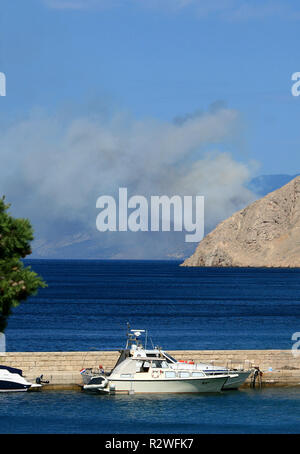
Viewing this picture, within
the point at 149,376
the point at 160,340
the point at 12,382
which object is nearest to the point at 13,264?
the point at 12,382

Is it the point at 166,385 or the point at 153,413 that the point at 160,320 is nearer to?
the point at 166,385

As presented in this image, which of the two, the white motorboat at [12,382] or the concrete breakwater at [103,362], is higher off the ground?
the concrete breakwater at [103,362]

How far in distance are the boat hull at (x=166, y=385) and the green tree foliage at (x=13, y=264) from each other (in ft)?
68.6

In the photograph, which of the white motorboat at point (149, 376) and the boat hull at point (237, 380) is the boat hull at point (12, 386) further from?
the boat hull at point (237, 380)

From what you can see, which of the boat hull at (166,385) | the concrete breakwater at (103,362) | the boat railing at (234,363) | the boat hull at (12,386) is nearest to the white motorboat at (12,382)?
the boat hull at (12,386)

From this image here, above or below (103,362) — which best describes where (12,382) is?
below

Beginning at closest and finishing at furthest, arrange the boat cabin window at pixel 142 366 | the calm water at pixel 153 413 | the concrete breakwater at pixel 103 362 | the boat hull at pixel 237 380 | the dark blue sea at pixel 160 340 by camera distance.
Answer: the calm water at pixel 153 413, the dark blue sea at pixel 160 340, the boat cabin window at pixel 142 366, the concrete breakwater at pixel 103 362, the boat hull at pixel 237 380

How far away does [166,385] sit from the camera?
37.9 meters

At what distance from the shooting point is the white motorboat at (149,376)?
3766 centimetres

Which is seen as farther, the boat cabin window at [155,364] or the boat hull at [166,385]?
the boat cabin window at [155,364]

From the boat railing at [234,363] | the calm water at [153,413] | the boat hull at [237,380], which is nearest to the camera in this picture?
the calm water at [153,413]

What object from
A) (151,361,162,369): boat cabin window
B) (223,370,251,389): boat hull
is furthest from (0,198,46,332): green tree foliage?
(223,370,251,389): boat hull

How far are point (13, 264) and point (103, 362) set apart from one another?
77.3 ft

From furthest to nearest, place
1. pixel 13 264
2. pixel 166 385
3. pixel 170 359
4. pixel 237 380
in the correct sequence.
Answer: pixel 237 380
pixel 170 359
pixel 166 385
pixel 13 264
